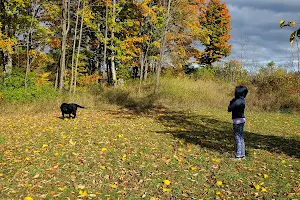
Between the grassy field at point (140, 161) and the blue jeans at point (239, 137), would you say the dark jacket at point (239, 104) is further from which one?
the grassy field at point (140, 161)

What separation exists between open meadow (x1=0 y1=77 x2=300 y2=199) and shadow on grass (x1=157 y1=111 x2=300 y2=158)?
0.11 feet

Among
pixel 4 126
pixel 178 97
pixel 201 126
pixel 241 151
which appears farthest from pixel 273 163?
pixel 178 97

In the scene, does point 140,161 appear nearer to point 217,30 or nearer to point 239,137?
point 239,137

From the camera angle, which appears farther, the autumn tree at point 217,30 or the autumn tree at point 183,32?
the autumn tree at point 217,30

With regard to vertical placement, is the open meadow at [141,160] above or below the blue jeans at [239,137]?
below

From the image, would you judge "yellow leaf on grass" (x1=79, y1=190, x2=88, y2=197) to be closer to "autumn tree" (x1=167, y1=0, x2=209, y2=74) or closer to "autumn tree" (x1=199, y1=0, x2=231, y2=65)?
"autumn tree" (x1=167, y1=0, x2=209, y2=74)

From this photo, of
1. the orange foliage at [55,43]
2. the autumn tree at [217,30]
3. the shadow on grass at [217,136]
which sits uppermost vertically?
the autumn tree at [217,30]

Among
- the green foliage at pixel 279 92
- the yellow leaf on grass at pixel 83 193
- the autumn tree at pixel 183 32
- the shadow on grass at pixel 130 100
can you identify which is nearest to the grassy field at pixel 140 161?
the yellow leaf on grass at pixel 83 193

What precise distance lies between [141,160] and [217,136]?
3.99 m

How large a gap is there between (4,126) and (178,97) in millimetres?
11773

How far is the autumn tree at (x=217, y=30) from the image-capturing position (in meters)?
37.5

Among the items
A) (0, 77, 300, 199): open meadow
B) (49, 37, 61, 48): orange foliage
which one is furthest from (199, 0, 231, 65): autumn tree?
(0, 77, 300, 199): open meadow

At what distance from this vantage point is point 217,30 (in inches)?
1476

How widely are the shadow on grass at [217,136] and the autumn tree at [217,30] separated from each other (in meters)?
26.4
